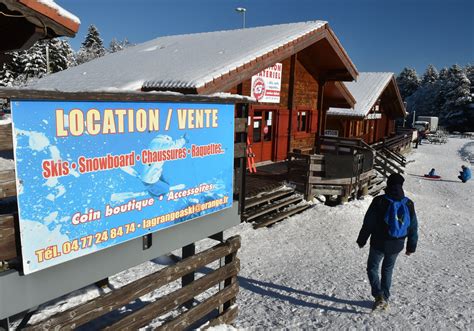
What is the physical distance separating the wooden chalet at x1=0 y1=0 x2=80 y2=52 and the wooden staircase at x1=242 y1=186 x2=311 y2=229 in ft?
16.5

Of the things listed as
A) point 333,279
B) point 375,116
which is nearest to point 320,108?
point 333,279

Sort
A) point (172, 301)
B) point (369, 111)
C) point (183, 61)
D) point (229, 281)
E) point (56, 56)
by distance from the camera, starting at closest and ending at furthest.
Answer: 1. point (172, 301)
2. point (229, 281)
3. point (183, 61)
4. point (369, 111)
5. point (56, 56)

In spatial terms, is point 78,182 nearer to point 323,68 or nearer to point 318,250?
point 318,250

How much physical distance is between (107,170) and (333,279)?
4.46 metres

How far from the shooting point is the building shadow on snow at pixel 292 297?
5.09 meters

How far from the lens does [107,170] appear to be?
2943mm

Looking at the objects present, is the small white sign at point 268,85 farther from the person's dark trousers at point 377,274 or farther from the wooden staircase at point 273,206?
the person's dark trousers at point 377,274

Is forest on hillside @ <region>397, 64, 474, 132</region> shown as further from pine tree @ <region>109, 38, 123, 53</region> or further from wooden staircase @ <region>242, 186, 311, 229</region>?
pine tree @ <region>109, 38, 123, 53</region>

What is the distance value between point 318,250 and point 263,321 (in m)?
3.13

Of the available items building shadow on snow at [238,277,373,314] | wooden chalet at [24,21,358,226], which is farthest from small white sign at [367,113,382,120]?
building shadow on snow at [238,277,373,314]

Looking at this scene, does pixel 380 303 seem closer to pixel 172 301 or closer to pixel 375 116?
pixel 172 301

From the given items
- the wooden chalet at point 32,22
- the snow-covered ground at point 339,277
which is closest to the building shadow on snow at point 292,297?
the snow-covered ground at point 339,277

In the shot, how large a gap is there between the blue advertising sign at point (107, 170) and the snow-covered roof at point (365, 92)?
20050 millimetres

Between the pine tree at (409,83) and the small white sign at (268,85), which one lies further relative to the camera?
the pine tree at (409,83)
